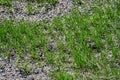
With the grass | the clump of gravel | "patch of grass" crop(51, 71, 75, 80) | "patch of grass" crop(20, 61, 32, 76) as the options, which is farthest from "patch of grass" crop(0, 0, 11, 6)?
"patch of grass" crop(51, 71, 75, 80)

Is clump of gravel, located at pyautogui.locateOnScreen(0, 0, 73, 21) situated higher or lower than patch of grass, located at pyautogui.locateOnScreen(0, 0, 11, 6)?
lower

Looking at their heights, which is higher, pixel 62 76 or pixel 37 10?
pixel 37 10

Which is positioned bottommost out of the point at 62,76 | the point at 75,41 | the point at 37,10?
the point at 62,76

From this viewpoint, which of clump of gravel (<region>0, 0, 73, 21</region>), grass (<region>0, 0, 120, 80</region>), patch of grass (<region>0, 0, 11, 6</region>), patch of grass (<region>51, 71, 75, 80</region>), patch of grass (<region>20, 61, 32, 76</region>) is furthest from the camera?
patch of grass (<region>0, 0, 11, 6</region>)

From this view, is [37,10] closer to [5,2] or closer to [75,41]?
[5,2]

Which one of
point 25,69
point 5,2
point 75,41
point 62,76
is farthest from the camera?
point 5,2

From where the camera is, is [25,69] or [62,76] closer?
[62,76]

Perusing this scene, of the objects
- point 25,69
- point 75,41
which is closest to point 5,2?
point 75,41

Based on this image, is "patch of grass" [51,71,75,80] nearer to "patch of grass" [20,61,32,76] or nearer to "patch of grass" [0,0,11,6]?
"patch of grass" [20,61,32,76]

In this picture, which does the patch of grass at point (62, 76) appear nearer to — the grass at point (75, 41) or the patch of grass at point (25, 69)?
the grass at point (75, 41)

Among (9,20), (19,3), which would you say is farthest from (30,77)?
(19,3)
